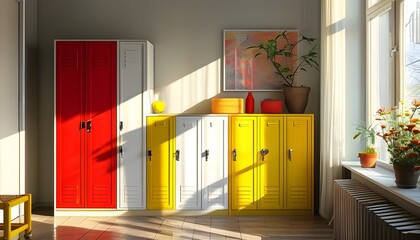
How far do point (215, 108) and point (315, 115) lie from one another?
1226 millimetres

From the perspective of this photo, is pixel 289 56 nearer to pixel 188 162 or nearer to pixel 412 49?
pixel 188 162

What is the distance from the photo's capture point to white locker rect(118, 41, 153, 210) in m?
5.80

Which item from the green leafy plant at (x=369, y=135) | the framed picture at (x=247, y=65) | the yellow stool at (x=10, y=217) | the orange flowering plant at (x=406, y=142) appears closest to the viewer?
the orange flowering plant at (x=406, y=142)

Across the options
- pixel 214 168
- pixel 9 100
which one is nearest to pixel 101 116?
pixel 9 100

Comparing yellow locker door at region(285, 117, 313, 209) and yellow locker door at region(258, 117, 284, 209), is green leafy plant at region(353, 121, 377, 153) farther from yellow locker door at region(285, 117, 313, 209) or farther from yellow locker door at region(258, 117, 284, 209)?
yellow locker door at region(258, 117, 284, 209)

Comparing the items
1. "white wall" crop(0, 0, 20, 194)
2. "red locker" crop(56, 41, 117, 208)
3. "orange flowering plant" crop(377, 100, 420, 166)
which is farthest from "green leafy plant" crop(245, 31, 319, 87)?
"white wall" crop(0, 0, 20, 194)

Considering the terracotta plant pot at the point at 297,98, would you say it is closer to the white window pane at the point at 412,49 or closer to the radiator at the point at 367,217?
the radiator at the point at 367,217

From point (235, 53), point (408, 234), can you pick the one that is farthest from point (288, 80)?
point (408, 234)

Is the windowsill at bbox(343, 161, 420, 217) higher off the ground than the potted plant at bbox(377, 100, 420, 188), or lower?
lower

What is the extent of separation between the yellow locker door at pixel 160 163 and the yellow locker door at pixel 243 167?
682 mm

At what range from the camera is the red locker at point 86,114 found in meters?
5.79

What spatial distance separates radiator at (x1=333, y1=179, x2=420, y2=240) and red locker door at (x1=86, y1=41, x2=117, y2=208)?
→ 2.51 meters

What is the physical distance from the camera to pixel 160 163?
5844 mm

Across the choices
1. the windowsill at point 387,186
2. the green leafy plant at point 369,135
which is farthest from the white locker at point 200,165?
the green leafy plant at point 369,135
